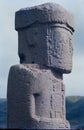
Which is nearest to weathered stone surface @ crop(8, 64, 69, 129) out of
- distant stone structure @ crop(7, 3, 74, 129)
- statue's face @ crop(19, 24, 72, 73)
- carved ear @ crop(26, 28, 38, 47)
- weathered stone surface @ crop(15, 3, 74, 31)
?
distant stone structure @ crop(7, 3, 74, 129)

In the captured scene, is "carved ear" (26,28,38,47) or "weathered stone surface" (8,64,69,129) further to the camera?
"carved ear" (26,28,38,47)

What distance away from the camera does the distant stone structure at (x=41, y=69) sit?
44.7 feet

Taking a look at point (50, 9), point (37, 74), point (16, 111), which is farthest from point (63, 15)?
point (16, 111)

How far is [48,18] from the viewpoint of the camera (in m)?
14.1

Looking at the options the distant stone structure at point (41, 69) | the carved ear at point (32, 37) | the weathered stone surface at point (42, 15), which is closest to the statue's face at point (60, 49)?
the distant stone structure at point (41, 69)

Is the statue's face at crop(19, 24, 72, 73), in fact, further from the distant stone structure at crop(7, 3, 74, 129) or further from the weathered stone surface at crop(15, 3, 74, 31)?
the weathered stone surface at crop(15, 3, 74, 31)

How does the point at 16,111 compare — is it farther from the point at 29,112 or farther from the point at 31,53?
the point at 31,53

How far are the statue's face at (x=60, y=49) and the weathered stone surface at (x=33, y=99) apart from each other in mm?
311

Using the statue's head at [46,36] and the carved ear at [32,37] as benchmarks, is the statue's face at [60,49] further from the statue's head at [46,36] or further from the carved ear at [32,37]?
the carved ear at [32,37]

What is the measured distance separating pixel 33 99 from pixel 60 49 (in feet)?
4.34

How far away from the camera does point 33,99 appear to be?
1366 cm

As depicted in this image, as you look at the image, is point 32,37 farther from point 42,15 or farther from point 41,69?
point 41,69

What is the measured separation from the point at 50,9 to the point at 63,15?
346 millimetres

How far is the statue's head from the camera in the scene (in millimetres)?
14031
